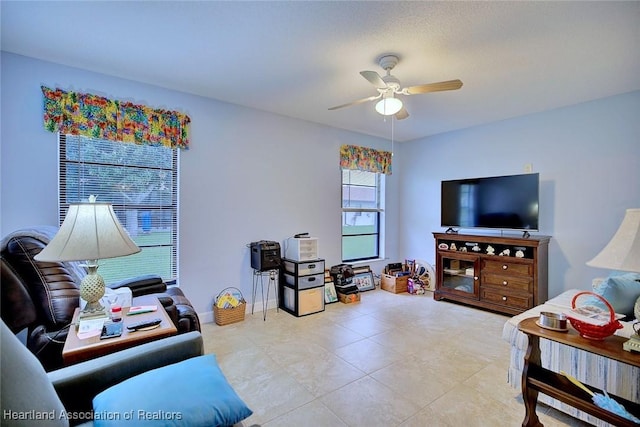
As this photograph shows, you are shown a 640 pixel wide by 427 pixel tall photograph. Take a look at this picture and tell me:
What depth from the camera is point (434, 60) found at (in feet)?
8.02

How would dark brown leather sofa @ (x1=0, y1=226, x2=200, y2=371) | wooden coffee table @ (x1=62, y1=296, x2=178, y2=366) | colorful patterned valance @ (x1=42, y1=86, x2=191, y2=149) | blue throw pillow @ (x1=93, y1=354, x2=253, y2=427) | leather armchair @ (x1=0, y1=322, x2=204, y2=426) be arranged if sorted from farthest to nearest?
1. colorful patterned valance @ (x1=42, y1=86, x2=191, y2=149)
2. dark brown leather sofa @ (x1=0, y1=226, x2=200, y2=371)
3. wooden coffee table @ (x1=62, y1=296, x2=178, y2=366)
4. blue throw pillow @ (x1=93, y1=354, x2=253, y2=427)
5. leather armchair @ (x1=0, y1=322, x2=204, y2=426)

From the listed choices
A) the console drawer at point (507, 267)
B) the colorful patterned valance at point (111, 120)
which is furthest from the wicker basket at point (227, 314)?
the console drawer at point (507, 267)

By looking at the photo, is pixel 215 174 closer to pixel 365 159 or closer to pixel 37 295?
pixel 37 295

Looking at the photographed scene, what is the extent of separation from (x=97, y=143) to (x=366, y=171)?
357 centimetres

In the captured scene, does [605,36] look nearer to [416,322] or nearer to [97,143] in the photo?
[416,322]

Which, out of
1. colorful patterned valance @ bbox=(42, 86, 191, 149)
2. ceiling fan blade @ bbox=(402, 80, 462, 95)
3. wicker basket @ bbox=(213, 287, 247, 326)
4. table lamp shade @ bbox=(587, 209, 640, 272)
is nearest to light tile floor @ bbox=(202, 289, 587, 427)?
wicker basket @ bbox=(213, 287, 247, 326)

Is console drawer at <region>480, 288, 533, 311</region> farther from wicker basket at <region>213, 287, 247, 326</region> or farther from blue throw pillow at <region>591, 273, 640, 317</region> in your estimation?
wicker basket at <region>213, 287, 247, 326</region>

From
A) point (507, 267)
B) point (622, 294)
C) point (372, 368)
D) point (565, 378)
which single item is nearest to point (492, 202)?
point (507, 267)

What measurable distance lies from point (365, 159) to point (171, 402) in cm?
425

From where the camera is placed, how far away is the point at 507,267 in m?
3.61

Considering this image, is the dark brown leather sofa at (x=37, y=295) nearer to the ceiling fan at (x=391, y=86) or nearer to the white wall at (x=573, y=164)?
the ceiling fan at (x=391, y=86)

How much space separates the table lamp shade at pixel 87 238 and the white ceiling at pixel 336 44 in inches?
51.2

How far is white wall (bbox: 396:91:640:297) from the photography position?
316cm

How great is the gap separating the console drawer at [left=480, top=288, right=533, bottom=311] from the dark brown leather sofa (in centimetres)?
415
